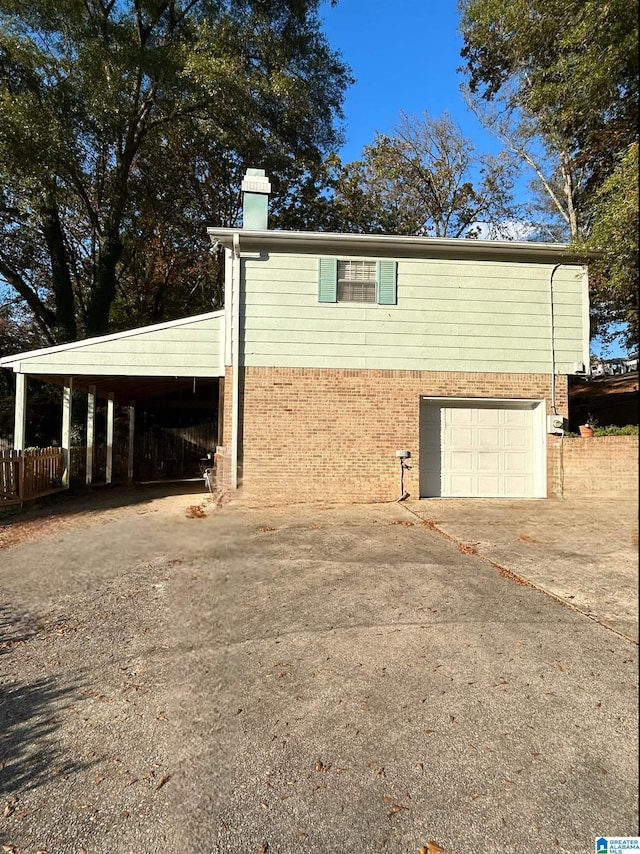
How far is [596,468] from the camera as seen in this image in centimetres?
96

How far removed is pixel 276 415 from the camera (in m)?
8.87

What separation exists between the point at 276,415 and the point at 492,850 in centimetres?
746

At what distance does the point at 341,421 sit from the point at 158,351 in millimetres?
3487

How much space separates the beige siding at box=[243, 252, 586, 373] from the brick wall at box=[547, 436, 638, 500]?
7.48m

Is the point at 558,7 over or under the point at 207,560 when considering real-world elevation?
over

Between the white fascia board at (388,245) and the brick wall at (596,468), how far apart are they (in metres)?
7.99

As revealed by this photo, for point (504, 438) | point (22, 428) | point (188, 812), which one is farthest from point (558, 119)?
point (22, 428)

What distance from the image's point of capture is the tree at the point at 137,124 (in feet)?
40.2

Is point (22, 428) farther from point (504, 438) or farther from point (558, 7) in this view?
point (558, 7)

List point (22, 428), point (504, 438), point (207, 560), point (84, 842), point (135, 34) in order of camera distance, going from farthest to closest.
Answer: point (135, 34)
point (22, 428)
point (504, 438)
point (207, 560)
point (84, 842)

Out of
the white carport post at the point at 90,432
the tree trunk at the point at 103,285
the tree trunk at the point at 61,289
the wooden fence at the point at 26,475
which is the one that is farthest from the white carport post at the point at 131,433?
the wooden fence at the point at 26,475

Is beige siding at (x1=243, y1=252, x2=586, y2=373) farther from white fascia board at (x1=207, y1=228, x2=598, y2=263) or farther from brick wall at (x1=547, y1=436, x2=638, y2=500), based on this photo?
brick wall at (x1=547, y1=436, x2=638, y2=500)

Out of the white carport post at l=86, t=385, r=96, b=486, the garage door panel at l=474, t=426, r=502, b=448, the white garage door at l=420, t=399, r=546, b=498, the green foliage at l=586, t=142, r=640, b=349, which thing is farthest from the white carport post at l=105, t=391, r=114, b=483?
the green foliage at l=586, t=142, r=640, b=349

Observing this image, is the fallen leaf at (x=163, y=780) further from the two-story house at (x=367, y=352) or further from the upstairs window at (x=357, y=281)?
the upstairs window at (x=357, y=281)
